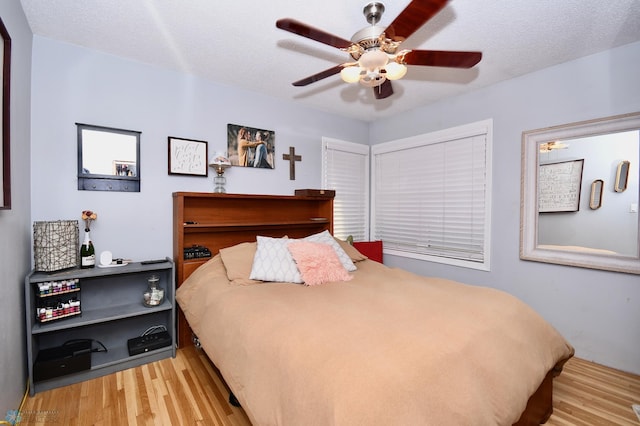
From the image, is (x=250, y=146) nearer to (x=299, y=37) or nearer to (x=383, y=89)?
(x=299, y=37)

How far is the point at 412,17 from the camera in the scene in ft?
4.41

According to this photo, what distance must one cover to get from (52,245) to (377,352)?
7.44ft

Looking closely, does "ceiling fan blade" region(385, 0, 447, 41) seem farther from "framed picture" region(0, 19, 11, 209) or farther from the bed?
"framed picture" region(0, 19, 11, 209)

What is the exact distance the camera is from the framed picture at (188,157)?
267cm

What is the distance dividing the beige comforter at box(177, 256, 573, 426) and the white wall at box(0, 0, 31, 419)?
958 mm

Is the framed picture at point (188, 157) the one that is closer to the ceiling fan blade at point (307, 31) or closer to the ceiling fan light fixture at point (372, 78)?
the ceiling fan blade at point (307, 31)

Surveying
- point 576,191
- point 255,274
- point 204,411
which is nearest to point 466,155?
point 576,191

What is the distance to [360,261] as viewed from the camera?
2.98 m

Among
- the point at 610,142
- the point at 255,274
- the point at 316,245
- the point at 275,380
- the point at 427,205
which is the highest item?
the point at 610,142

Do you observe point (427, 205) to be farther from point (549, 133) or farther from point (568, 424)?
point (568, 424)

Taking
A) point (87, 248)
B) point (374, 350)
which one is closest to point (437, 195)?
point (374, 350)

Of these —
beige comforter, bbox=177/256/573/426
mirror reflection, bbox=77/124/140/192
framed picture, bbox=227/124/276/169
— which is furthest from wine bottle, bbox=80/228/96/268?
framed picture, bbox=227/124/276/169

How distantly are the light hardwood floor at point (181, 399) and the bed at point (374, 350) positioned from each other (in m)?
0.28

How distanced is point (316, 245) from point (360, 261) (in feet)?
2.10
